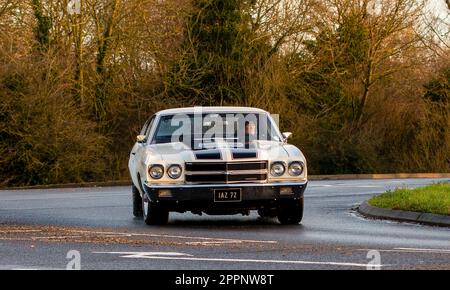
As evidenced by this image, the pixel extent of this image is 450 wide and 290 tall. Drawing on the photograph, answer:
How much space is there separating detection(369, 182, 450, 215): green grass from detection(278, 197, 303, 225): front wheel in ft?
7.46

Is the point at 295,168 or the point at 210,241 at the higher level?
the point at 295,168

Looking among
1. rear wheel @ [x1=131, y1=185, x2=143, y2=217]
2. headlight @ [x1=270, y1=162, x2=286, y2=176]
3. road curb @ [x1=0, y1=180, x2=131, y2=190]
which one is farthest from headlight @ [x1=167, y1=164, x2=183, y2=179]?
road curb @ [x1=0, y1=180, x2=131, y2=190]

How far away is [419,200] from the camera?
22.0m

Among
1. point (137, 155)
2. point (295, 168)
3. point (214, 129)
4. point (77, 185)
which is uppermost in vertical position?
point (214, 129)

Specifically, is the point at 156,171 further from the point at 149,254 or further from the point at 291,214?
the point at 149,254

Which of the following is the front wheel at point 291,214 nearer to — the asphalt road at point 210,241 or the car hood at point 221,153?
the asphalt road at point 210,241

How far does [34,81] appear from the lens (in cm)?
3991

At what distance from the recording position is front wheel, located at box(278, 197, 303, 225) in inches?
770

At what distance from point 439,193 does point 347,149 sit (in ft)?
85.3

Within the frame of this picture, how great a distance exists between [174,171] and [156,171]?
0.28 metres

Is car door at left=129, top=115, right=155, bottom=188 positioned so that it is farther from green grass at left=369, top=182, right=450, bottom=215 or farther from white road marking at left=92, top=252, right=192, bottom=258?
white road marking at left=92, top=252, right=192, bottom=258

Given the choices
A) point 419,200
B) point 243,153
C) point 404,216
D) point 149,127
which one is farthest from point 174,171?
point 419,200

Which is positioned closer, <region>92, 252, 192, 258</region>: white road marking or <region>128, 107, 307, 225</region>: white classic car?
<region>92, 252, 192, 258</region>: white road marking
